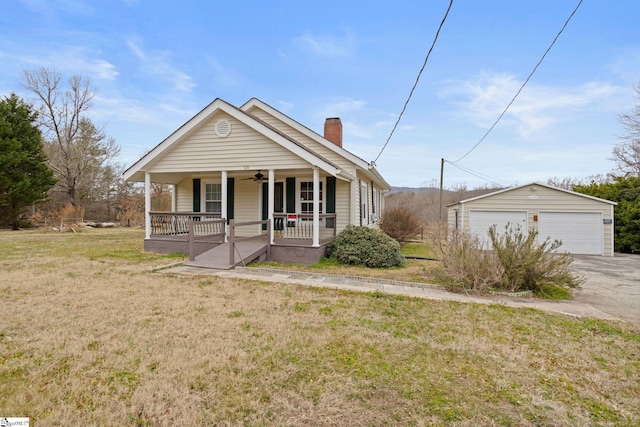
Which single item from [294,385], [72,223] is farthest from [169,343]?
[72,223]

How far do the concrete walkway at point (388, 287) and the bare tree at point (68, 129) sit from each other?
993 inches

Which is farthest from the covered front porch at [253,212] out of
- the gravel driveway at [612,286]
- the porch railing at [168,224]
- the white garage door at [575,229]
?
the white garage door at [575,229]

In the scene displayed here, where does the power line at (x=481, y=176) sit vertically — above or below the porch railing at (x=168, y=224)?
above

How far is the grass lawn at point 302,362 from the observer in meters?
2.42

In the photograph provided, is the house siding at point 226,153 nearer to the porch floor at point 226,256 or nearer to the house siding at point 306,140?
the house siding at point 306,140

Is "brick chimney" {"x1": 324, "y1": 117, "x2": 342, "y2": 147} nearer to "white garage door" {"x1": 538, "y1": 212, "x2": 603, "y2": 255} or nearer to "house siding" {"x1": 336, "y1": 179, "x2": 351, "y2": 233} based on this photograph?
"house siding" {"x1": 336, "y1": 179, "x2": 351, "y2": 233}

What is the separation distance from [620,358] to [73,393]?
218 inches

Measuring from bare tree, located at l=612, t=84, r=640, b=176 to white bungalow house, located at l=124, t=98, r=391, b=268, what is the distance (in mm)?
18700

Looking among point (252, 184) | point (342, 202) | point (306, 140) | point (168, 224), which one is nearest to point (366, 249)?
point (342, 202)

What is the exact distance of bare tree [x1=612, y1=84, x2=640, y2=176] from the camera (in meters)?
18.8

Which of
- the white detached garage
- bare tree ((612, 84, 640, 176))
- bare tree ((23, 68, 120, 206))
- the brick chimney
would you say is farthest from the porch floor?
bare tree ((23, 68, 120, 206))

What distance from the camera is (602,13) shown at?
21.7ft

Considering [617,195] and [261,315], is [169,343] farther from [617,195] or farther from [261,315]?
[617,195]

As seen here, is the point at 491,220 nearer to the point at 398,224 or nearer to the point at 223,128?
the point at 398,224
